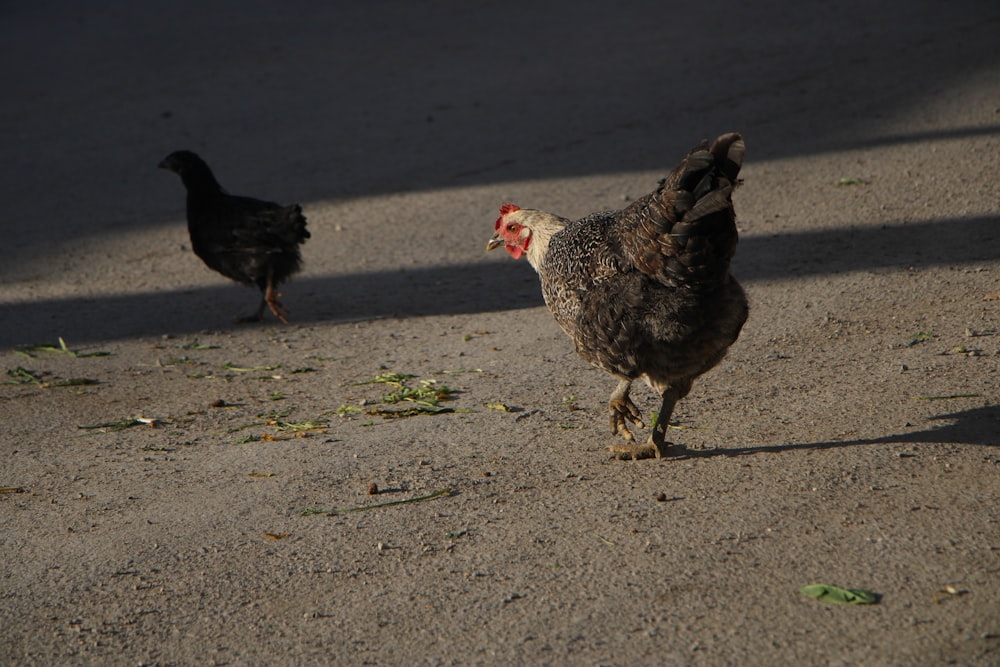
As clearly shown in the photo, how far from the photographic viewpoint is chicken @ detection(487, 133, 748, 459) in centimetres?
415

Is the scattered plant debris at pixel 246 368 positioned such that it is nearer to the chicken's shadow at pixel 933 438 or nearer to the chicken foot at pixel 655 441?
the chicken foot at pixel 655 441

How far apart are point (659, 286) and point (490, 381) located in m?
Answer: 1.72

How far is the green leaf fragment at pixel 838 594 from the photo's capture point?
3.45m

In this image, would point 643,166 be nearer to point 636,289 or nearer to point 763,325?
point 763,325

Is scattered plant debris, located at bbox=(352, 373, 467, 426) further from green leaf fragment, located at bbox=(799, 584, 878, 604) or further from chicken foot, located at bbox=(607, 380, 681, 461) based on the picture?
green leaf fragment, located at bbox=(799, 584, 878, 604)

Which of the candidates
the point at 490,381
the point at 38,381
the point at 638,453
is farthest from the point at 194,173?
the point at 638,453

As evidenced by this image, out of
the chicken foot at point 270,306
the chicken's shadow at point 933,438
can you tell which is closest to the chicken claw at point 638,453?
the chicken's shadow at point 933,438

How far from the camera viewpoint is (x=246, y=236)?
7.26 m

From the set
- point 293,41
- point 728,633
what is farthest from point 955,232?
point 293,41

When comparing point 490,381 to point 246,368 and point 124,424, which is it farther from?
point 124,424

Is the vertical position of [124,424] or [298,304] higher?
[124,424]

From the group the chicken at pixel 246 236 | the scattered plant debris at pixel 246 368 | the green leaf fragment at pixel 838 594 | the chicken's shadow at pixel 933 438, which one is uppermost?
the chicken at pixel 246 236

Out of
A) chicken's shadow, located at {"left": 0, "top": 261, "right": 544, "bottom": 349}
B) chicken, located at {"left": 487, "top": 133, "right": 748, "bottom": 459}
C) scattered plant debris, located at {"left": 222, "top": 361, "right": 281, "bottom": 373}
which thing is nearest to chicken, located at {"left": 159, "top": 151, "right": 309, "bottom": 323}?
chicken's shadow, located at {"left": 0, "top": 261, "right": 544, "bottom": 349}

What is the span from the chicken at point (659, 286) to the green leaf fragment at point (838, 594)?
124cm
